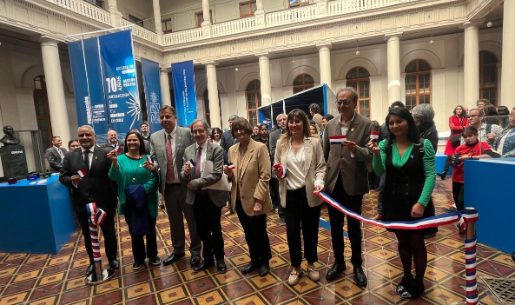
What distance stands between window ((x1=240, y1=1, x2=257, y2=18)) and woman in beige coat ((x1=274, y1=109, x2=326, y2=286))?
15.5 metres

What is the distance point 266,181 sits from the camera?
2666 mm

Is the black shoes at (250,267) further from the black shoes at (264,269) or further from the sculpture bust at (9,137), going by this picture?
Answer: the sculpture bust at (9,137)

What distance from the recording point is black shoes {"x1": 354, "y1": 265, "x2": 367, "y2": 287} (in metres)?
2.59

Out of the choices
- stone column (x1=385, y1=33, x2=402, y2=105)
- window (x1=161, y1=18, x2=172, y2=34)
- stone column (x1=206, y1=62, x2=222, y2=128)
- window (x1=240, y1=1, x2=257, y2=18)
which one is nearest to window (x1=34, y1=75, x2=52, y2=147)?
stone column (x1=206, y1=62, x2=222, y2=128)

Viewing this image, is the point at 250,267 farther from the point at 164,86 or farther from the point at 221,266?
the point at 164,86

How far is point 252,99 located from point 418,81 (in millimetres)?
8808

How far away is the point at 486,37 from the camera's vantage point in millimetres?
12367

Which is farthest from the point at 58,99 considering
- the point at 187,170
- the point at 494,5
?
the point at 494,5

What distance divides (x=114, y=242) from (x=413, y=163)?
319cm

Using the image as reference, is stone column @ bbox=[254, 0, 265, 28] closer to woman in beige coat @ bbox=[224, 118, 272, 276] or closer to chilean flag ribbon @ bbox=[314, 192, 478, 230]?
woman in beige coat @ bbox=[224, 118, 272, 276]

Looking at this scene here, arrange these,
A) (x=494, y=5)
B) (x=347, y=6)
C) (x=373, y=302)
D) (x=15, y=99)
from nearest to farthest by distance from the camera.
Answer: (x=373, y=302), (x=494, y=5), (x=15, y=99), (x=347, y=6)

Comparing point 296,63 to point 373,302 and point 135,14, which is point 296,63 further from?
point 373,302

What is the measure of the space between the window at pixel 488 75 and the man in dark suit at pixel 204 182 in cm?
1485

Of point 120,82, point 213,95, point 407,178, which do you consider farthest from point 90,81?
point 407,178
